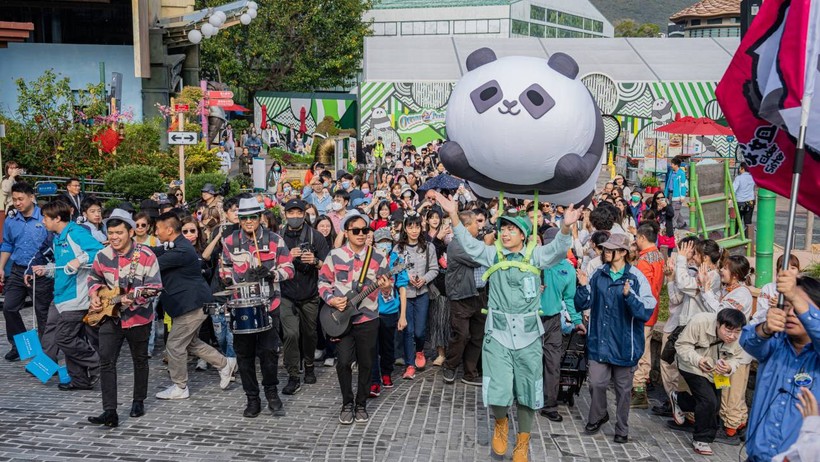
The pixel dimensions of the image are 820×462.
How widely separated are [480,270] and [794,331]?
4.57 metres

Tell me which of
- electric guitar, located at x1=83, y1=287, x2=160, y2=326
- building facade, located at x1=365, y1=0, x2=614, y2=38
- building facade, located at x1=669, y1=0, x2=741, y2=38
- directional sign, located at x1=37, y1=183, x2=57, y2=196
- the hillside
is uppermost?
the hillside

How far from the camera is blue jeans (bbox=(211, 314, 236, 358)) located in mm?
9211

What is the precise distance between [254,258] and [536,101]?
120 inches

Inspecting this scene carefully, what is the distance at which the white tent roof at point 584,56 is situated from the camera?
33531 millimetres

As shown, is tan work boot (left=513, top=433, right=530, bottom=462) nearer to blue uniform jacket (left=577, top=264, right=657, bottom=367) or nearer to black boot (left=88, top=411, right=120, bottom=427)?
blue uniform jacket (left=577, top=264, right=657, bottom=367)

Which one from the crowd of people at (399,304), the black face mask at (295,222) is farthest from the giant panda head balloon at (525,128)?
the black face mask at (295,222)

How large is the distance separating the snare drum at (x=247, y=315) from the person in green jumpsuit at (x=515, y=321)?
196cm

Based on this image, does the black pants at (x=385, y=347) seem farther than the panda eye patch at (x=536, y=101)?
Yes

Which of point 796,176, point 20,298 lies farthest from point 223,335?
point 796,176

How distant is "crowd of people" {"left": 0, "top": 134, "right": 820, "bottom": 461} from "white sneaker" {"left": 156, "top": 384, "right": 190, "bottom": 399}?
0.02m

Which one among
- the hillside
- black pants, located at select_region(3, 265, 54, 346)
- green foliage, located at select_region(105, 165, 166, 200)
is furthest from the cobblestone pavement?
the hillside

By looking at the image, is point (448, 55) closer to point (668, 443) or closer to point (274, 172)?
point (274, 172)

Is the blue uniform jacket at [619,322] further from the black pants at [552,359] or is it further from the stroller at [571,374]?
the stroller at [571,374]

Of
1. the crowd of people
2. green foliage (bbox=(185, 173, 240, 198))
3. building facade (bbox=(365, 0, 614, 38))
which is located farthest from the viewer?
building facade (bbox=(365, 0, 614, 38))
